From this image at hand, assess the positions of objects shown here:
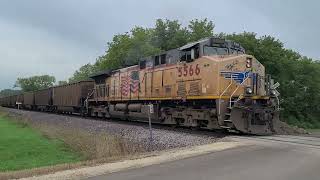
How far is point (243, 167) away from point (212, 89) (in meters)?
8.92

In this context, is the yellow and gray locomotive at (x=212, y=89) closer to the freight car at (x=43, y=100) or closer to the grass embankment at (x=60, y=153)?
the grass embankment at (x=60, y=153)

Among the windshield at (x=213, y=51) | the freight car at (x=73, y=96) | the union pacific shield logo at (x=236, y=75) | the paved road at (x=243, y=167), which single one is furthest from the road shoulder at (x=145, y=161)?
the freight car at (x=73, y=96)

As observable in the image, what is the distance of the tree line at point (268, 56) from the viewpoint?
51.9 m

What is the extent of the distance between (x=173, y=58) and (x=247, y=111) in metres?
5.83

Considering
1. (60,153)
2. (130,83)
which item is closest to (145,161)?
(60,153)

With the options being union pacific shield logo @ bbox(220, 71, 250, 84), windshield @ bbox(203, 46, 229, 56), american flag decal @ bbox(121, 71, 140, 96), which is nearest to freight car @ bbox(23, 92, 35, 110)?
american flag decal @ bbox(121, 71, 140, 96)

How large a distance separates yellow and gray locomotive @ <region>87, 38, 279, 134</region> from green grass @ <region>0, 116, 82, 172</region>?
20.5 ft

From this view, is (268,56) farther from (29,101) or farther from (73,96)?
(29,101)

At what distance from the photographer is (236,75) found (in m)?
19.1

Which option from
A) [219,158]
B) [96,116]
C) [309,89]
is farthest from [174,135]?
[309,89]

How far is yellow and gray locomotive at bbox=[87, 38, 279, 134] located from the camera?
18.6 meters

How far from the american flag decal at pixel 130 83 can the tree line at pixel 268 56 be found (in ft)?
58.3

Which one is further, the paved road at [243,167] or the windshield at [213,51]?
the windshield at [213,51]

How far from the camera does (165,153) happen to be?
13.4 meters
